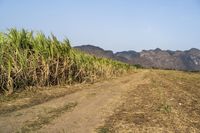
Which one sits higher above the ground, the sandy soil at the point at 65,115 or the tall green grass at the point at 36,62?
the tall green grass at the point at 36,62

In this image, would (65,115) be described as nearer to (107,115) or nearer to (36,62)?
(107,115)

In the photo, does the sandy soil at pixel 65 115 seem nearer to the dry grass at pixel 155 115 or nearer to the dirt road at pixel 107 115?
the dirt road at pixel 107 115

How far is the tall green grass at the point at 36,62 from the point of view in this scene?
524 inches

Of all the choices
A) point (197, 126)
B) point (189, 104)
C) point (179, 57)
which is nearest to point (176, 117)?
point (197, 126)

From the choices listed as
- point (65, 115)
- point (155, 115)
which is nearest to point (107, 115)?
point (65, 115)

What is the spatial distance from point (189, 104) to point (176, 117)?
100 inches

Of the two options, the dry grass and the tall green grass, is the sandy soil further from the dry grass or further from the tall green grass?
the tall green grass

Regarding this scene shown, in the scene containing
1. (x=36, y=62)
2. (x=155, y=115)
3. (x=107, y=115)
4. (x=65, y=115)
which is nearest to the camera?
(x=65, y=115)

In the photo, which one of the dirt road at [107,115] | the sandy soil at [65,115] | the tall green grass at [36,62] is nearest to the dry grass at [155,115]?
the dirt road at [107,115]

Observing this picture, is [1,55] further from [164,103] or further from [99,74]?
[99,74]

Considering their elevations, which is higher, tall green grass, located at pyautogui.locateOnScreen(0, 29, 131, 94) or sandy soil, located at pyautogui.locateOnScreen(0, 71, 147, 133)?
tall green grass, located at pyautogui.locateOnScreen(0, 29, 131, 94)

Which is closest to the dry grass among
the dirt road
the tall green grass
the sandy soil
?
the dirt road

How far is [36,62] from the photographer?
46.6ft

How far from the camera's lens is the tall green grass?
43.7 ft
